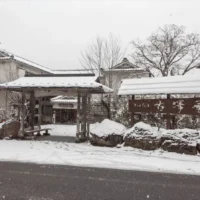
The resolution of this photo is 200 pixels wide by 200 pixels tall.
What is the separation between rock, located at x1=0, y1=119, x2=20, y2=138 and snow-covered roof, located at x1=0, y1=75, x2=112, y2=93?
2.18 meters

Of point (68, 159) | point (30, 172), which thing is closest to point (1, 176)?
point (30, 172)

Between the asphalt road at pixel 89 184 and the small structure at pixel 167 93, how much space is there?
482 centimetres

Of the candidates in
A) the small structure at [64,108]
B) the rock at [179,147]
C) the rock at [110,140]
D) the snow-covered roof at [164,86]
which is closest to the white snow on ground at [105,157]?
the rock at [179,147]

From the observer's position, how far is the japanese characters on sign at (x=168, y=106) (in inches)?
436

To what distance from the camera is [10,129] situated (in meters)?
14.0

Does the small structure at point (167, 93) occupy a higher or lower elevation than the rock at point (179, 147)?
higher

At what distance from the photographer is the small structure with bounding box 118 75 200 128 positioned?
1120 cm

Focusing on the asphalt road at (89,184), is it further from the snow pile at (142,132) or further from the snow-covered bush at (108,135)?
the snow-covered bush at (108,135)

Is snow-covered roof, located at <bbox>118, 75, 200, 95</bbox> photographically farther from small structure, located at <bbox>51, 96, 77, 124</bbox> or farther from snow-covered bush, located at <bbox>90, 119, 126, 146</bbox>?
small structure, located at <bbox>51, 96, 77, 124</bbox>

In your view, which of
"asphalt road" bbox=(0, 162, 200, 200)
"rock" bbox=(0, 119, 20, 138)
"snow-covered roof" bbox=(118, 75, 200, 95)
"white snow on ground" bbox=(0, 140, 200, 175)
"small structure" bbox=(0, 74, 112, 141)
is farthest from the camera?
"rock" bbox=(0, 119, 20, 138)

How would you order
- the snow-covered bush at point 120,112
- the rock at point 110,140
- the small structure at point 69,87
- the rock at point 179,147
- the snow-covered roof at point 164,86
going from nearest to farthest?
the rock at point 179,147 < the snow-covered roof at point 164,86 < the rock at point 110,140 < the small structure at point 69,87 < the snow-covered bush at point 120,112

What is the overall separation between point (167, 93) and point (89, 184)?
7306 millimetres

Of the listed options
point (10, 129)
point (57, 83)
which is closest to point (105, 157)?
point (57, 83)

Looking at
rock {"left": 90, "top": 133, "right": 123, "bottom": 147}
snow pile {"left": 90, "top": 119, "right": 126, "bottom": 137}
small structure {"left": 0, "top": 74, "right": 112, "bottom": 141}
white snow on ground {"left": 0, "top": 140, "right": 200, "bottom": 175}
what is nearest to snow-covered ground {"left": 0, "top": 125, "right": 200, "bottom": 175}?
white snow on ground {"left": 0, "top": 140, "right": 200, "bottom": 175}
